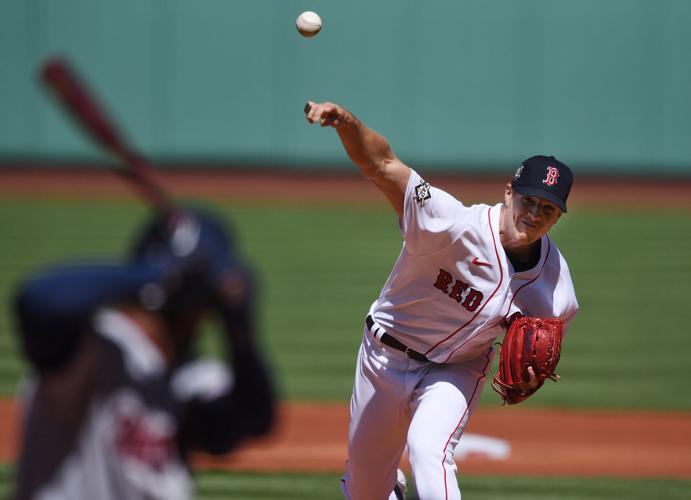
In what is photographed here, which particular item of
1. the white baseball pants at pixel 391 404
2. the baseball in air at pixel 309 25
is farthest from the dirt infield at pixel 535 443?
the baseball in air at pixel 309 25

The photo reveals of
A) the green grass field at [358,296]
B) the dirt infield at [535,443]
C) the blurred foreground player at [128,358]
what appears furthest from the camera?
the dirt infield at [535,443]

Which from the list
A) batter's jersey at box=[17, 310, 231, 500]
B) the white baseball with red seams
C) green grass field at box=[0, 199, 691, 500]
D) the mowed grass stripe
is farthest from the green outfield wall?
batter's jersey at box=[17, 310, 231, 500]

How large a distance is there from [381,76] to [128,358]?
2212cm

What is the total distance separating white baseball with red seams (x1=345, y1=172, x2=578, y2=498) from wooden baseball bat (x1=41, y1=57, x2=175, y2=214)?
227 cm

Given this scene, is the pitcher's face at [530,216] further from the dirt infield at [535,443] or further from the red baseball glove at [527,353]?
the dirt infield at [535,443]

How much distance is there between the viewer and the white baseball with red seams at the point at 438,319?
4.38m

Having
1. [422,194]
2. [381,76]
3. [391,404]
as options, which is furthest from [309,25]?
[381,76]

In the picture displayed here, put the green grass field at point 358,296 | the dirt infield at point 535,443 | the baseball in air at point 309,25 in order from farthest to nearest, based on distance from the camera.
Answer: the dirt infield at point 535,443 → the green grass field at point 358,296 → the baseball in air at point 309,25

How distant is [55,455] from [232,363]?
398mm

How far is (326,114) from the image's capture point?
4105 mm

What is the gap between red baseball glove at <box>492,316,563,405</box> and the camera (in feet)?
14.5

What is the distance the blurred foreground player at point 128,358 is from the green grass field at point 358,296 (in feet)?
12.7

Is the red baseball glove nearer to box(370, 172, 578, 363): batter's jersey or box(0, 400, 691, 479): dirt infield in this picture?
box(370, 172, 578, 363): batter's jersey

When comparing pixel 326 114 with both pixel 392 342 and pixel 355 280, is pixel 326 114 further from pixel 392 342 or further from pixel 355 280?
pixel 355 280
